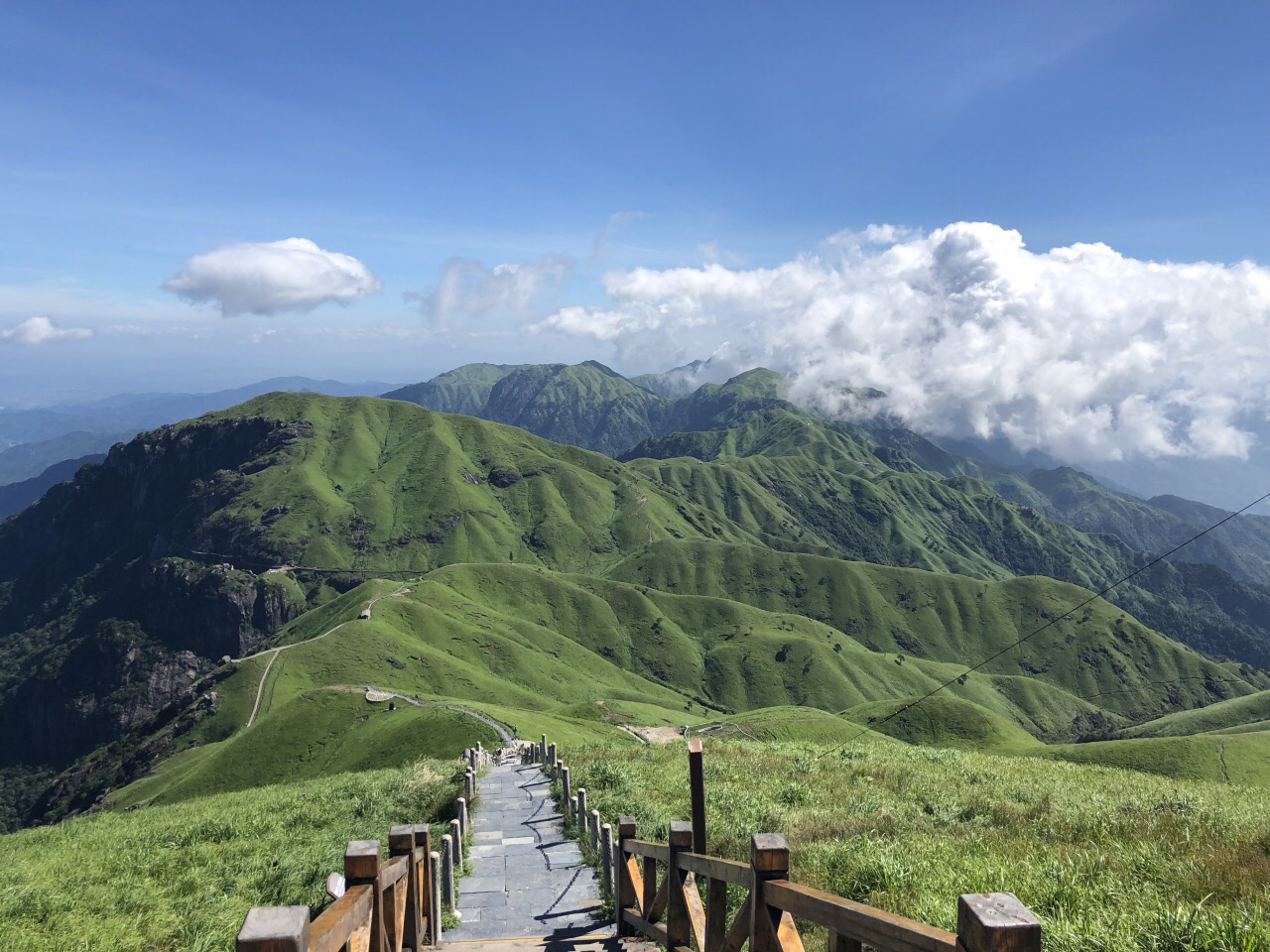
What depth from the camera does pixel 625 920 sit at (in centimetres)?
1197

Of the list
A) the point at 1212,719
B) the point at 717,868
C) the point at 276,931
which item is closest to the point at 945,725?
the point at 1212,719

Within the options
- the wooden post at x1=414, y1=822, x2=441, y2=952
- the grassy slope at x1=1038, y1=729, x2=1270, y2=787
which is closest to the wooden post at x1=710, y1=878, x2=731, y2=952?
the wooden post at x1=414, y1=822, x2=441, y2=952

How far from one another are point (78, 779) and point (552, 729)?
169 meters

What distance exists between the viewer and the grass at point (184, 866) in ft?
38.5

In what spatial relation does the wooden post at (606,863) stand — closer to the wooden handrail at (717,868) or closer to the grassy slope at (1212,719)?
the wooden handrail at (717,868)

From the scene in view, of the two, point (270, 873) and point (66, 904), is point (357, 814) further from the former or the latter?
point (66, 904)

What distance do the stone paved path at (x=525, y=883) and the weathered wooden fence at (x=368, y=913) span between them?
5.71 feet

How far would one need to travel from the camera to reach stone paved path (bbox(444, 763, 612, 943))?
13.6 m

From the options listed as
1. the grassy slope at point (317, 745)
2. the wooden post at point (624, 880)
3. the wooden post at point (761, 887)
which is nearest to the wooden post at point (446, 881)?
the wooden post at point (624, 880)

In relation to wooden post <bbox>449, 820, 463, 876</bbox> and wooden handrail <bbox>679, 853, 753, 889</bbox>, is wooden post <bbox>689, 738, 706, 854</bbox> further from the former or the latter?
wooden post <bbox>449, 820, 463, 876</bbox>

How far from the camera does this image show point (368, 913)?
6449 millimetres

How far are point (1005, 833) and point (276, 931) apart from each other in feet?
46.7

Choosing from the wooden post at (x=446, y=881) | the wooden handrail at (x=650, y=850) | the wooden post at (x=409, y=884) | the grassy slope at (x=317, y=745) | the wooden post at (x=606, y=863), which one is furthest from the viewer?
the grassy slope at (x=317, y=745)

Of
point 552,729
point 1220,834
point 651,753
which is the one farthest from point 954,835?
point 552,729
